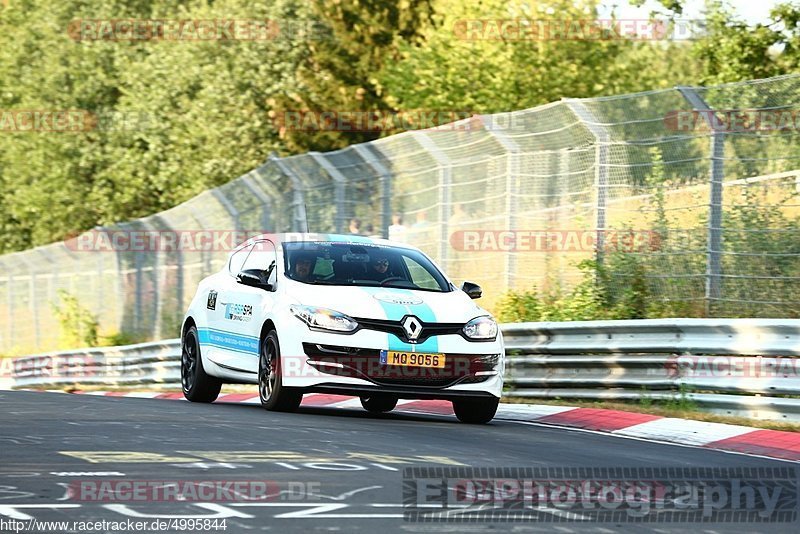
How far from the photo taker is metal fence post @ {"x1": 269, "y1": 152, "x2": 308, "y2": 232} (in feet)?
69.2

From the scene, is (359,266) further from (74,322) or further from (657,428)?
(74,322)

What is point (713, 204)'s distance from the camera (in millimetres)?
14461

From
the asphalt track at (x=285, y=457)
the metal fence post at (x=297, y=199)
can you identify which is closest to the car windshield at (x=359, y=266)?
the asphalt track at (x=285, y=457)

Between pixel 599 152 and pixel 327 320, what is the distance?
502 centimetres

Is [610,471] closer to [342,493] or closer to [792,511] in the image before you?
[792,511]

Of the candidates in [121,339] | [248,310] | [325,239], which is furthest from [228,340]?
[121,339]

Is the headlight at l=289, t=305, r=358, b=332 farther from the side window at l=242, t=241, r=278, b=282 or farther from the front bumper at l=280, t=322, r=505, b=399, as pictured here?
the side window at l=242, t=241, r=278, b=282

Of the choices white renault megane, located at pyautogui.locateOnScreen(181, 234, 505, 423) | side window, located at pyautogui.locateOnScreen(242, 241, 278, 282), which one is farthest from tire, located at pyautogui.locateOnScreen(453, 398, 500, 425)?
side window, located at pyautogui.locateOnScreen(242, 241, 278, 282)

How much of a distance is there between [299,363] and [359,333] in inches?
21.2

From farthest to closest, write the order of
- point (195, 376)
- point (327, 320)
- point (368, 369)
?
point (195, 376) < point (327, 320) < point (368, 369)

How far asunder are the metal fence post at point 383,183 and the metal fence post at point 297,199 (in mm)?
1554

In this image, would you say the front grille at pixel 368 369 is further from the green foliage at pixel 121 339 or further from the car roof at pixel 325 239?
the green foliage at pixel 121 339

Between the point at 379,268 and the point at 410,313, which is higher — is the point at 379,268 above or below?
above

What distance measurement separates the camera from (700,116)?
14570 mm
